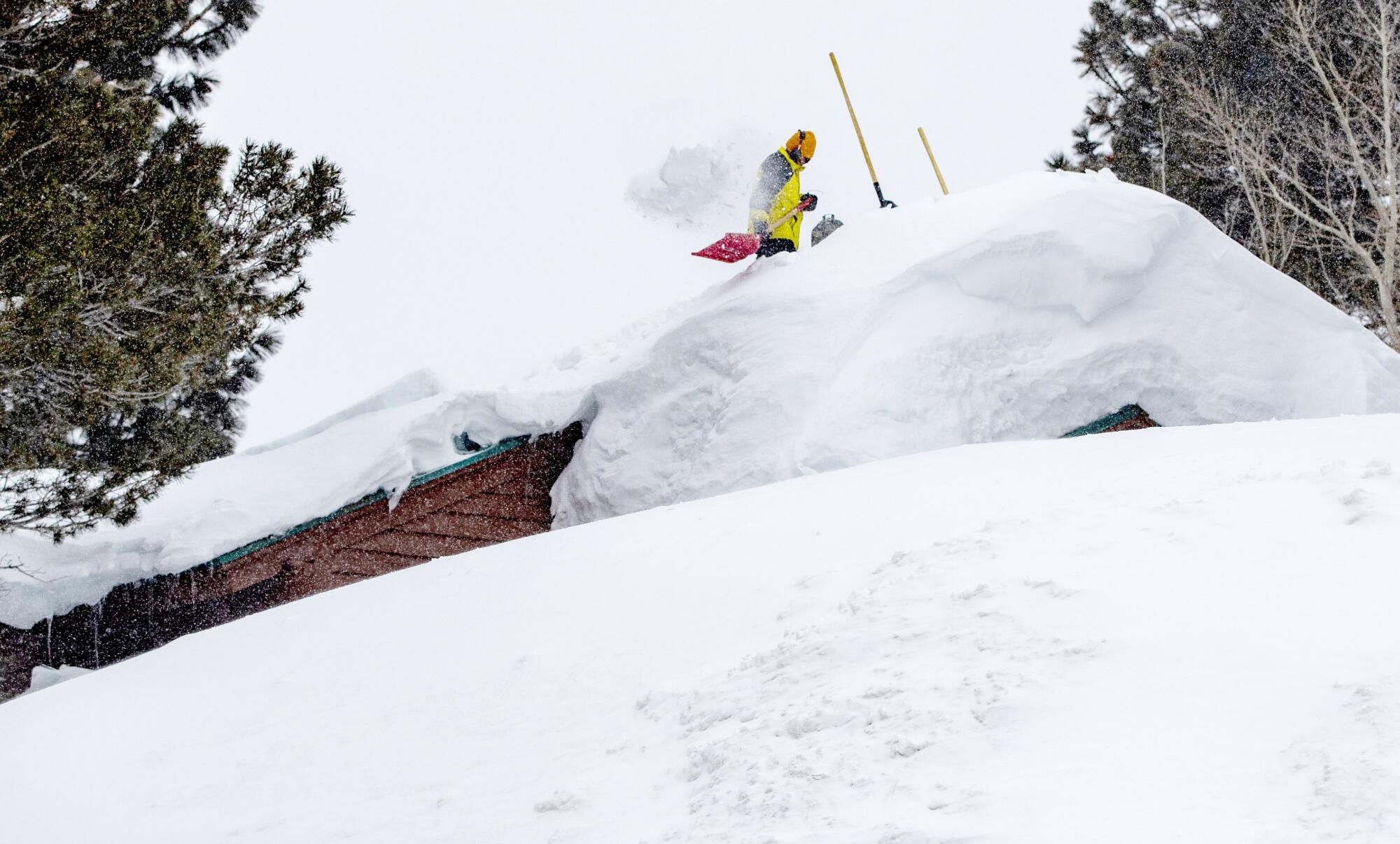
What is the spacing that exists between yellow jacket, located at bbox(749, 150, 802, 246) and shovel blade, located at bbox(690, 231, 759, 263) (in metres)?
0.21

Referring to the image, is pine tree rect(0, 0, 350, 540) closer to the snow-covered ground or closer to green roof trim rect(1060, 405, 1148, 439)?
the snow-covered ground

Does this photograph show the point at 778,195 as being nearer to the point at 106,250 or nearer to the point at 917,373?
the point at 917,373

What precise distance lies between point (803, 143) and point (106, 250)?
672cm

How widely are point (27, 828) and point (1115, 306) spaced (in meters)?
8.07

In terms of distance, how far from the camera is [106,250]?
554cm

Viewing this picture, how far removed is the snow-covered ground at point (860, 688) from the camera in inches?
84.1

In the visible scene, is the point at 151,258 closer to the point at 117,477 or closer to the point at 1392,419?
the point at 117,477

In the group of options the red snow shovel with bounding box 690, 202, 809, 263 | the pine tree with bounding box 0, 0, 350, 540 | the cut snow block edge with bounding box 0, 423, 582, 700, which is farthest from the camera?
the red snow shovel with bounding box 690, 202, 809, 263

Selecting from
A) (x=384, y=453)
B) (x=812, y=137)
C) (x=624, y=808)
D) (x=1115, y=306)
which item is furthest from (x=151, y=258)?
(x=1115, y=306)

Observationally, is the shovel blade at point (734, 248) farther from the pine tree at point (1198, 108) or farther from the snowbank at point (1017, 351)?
the pine tree at point (1198, 108)

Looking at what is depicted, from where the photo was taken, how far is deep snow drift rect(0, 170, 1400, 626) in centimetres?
814

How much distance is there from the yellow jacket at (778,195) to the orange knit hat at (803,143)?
0.31 ft

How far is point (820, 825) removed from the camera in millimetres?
2152

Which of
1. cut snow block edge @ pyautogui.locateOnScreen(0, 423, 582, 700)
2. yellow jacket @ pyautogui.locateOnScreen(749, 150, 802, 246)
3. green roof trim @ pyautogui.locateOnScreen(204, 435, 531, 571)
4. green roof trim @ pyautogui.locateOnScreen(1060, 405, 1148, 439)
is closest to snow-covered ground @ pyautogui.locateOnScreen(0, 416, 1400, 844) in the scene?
green roof trim @ pyautogui.locateOnScreen(1060, 405, 1148, 439)
